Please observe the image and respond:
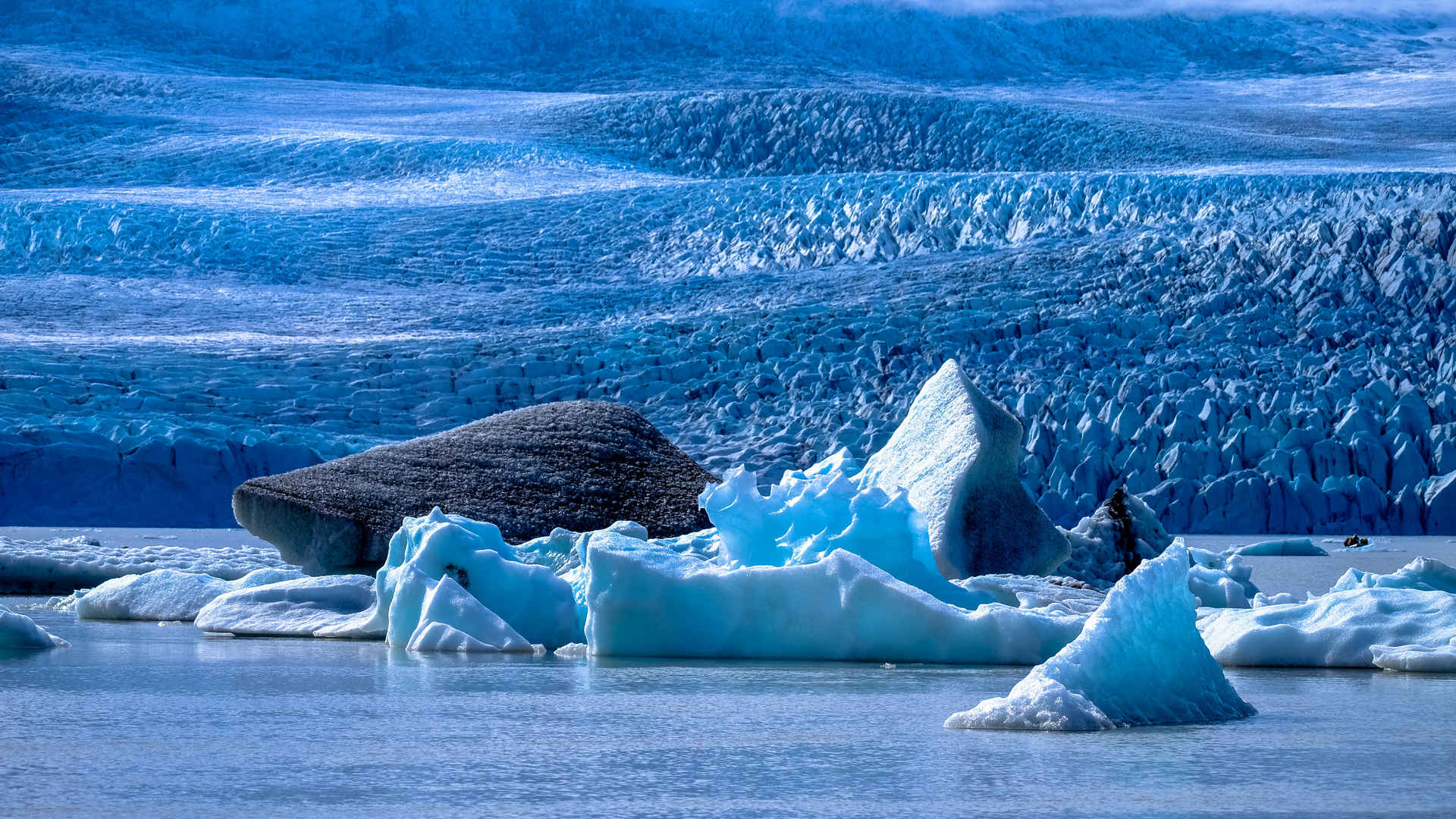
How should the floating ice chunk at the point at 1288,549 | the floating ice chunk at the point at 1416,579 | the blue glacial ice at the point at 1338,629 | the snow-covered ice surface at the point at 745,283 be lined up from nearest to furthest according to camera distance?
the blue glacial ice at the point at 1338,629
the floating ice chunk at the point at 1416,579
the floating ice chunk at the point at 1288,549
the snow-covered ice surface at the point at 745,283

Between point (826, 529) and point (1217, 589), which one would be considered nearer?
point (826, 529)

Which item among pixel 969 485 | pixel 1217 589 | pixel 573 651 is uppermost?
pixel 969 485

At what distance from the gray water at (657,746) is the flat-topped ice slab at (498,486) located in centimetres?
228

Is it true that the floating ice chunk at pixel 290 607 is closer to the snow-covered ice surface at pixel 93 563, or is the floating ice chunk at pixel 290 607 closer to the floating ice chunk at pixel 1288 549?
the snow-covered ice surface at pixel 93 563

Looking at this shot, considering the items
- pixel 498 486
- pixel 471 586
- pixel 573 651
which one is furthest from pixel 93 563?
pixel 573 651

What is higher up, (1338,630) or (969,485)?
(969,485)

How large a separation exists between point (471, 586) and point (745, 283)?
11.1 m

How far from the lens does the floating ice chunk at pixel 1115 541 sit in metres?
5.91

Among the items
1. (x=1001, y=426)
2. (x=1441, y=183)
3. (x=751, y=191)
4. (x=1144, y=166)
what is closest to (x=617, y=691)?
(x=1001, y=426)

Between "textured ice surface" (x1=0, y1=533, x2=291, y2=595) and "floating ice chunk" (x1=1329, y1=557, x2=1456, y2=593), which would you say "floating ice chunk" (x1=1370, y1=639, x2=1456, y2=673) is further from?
"textured ice surface" (x1=0, y1=533, x2=291, y2=595)

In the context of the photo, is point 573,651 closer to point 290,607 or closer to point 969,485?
point 290,607

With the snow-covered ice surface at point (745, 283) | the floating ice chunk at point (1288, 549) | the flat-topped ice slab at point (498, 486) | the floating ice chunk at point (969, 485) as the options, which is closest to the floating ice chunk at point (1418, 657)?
the floating ice chunk at point (969, 485)

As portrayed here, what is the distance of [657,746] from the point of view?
2365mm

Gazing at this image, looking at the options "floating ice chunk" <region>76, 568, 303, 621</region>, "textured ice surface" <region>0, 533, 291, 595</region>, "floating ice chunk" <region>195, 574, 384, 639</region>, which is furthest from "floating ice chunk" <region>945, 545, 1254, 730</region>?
"textured ice surface" <region>0, 533, 291, 595</region>
